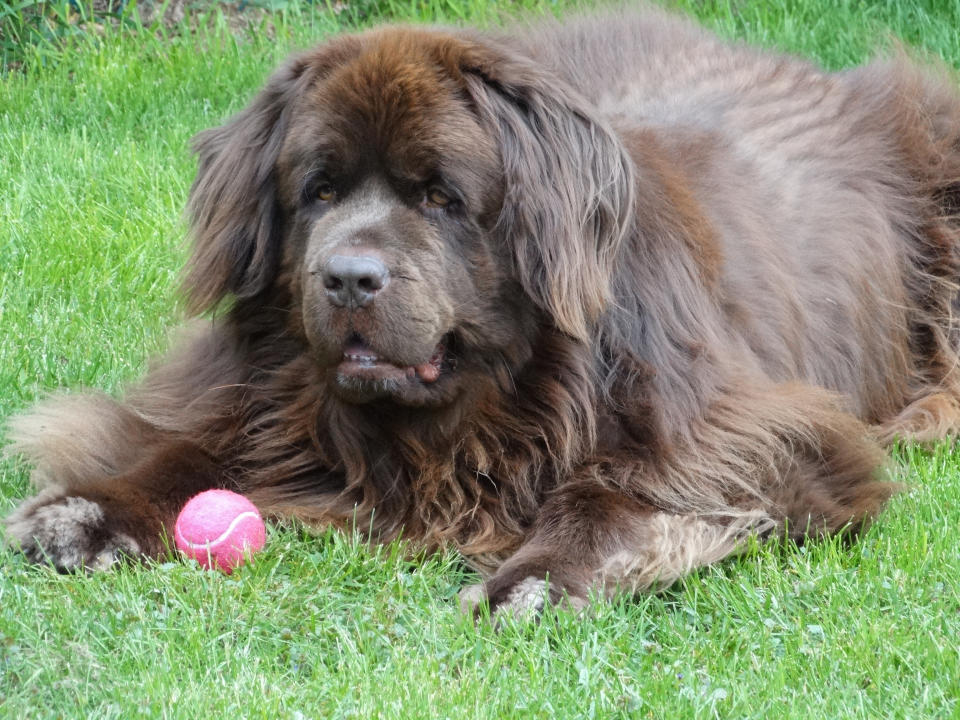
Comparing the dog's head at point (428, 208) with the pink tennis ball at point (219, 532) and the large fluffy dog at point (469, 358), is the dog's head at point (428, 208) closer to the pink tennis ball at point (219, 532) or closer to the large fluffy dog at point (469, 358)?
→ the large fluffy dog at point (469, 358)

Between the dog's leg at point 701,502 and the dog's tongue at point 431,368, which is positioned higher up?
the dog's tongue at point 431,368

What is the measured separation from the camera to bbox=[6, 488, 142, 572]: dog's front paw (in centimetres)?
363

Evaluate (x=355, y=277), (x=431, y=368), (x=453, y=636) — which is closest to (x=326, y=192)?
(x=355, y=277)

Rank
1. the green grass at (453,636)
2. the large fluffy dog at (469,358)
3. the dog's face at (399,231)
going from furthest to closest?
the large fluffy dog at (469,358) < the dog's face at (399,231) < the green grass at (453,636)

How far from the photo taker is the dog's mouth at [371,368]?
11.9ft

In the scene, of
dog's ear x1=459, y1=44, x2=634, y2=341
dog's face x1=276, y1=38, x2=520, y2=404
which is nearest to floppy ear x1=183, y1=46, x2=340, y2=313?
dog's face x1=276, y1=38, x2=520, y2=404

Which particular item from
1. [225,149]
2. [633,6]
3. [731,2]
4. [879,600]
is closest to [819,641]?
[879,600]

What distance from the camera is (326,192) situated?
12.6ft

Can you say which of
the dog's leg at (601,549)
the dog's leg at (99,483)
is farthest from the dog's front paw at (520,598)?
the dog's leg at (99,483)

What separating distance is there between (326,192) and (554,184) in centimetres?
62

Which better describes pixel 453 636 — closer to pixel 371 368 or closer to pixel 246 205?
pixel 371 368

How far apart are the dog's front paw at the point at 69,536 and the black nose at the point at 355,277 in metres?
0.87

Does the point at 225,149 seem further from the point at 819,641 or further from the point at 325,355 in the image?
the point at 819,641

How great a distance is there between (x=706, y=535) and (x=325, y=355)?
1.12 meters
